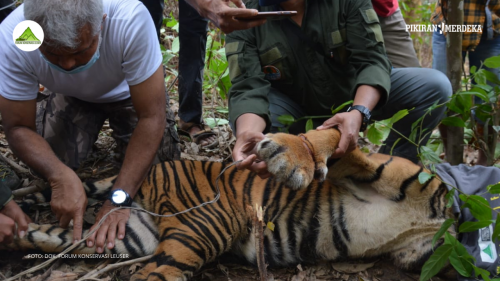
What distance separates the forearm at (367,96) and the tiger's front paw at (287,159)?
73 centimetres

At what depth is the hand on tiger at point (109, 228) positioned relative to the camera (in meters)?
2.70

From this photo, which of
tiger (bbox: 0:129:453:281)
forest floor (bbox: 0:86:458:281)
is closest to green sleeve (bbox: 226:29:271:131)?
tiger (bbox: 0:129:453:281)

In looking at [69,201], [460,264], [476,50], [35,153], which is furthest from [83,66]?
[476,50]

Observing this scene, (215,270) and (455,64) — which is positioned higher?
(455,64)

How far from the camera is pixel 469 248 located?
2516mm

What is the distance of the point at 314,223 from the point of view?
9.33 ft

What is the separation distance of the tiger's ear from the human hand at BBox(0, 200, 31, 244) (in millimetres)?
1767

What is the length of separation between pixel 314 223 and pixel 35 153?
5.83ft

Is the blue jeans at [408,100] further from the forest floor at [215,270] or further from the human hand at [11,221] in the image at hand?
the human hand at [11,221]

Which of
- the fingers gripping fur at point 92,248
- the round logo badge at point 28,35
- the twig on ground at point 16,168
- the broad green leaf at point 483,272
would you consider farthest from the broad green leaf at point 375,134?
the twig on ground at point 16,168

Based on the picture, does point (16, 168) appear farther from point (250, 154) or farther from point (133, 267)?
point (250, 154)

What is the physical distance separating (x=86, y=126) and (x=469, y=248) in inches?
111

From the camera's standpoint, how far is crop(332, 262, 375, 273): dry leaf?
281 cm

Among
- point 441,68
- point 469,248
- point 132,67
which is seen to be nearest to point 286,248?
point 469,248
